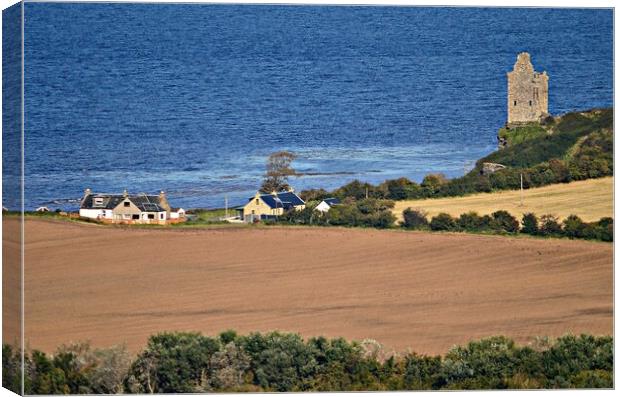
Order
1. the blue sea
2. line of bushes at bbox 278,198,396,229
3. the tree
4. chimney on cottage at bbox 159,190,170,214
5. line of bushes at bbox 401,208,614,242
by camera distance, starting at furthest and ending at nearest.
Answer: line of bushes at bbox 401,208,614,242, line of bushes at bbox 278,198,396,229, the tree, chimney on cottage at bbox 159,190,170,214, the blue sea

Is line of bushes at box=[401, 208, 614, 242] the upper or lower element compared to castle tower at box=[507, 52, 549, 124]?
lower

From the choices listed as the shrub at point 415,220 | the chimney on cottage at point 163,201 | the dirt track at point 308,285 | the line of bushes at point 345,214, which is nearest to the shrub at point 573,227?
the dirt track at point 308,285

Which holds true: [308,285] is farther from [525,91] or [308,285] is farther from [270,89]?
[525,91]

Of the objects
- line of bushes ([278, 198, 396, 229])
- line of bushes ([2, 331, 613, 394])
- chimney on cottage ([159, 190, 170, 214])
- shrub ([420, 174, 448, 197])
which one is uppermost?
shrub ([420, 174, 448, 197])

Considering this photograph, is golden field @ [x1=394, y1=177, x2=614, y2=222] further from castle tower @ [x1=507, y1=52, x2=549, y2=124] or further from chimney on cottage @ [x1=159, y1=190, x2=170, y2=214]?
chimney on cottage @ [x1=159, y1=190, x2=170, y2=214]

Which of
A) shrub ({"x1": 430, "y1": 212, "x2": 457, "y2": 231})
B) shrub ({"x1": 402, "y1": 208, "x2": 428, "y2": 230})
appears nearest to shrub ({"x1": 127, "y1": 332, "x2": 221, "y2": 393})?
shrub ({"x1": 402, "y1": 208, "x2": 428, "y2": 230})

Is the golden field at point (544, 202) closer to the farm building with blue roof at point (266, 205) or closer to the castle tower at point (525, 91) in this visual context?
the castle tower at point (525, 91)

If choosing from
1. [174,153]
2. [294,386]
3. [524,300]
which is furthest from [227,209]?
[524,300]
